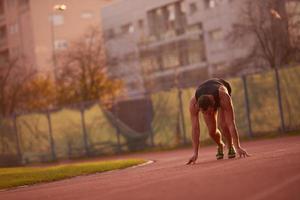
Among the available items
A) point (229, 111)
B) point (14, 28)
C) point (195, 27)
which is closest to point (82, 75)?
point (195, 27)

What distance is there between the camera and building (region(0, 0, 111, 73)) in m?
65.3

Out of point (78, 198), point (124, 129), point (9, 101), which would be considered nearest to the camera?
point (78, 198)

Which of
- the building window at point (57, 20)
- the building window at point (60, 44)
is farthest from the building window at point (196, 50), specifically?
the building window at point (57, 20)

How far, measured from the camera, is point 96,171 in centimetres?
1586

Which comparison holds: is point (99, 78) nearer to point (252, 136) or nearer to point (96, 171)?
point (252, 136)

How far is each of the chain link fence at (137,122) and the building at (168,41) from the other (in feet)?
82.9

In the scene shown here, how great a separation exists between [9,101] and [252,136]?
82.8 ft

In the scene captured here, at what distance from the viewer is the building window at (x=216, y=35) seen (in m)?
60.4

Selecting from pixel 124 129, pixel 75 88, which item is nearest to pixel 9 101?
pixel 75 88

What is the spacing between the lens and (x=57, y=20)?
226ft

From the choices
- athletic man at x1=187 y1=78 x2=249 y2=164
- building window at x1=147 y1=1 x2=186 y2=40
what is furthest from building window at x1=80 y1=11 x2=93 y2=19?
Answer: athletic man at x1=187 y1=78 x2=249 y2=164

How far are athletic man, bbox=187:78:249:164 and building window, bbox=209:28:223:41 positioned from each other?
156 ft

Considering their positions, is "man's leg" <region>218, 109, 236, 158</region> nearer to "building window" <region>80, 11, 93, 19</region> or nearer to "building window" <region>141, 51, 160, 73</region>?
"building window" <region>141, 51, 160, 73</region>

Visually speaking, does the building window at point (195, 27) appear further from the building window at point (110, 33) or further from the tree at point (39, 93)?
the tree at point (39, 93)
